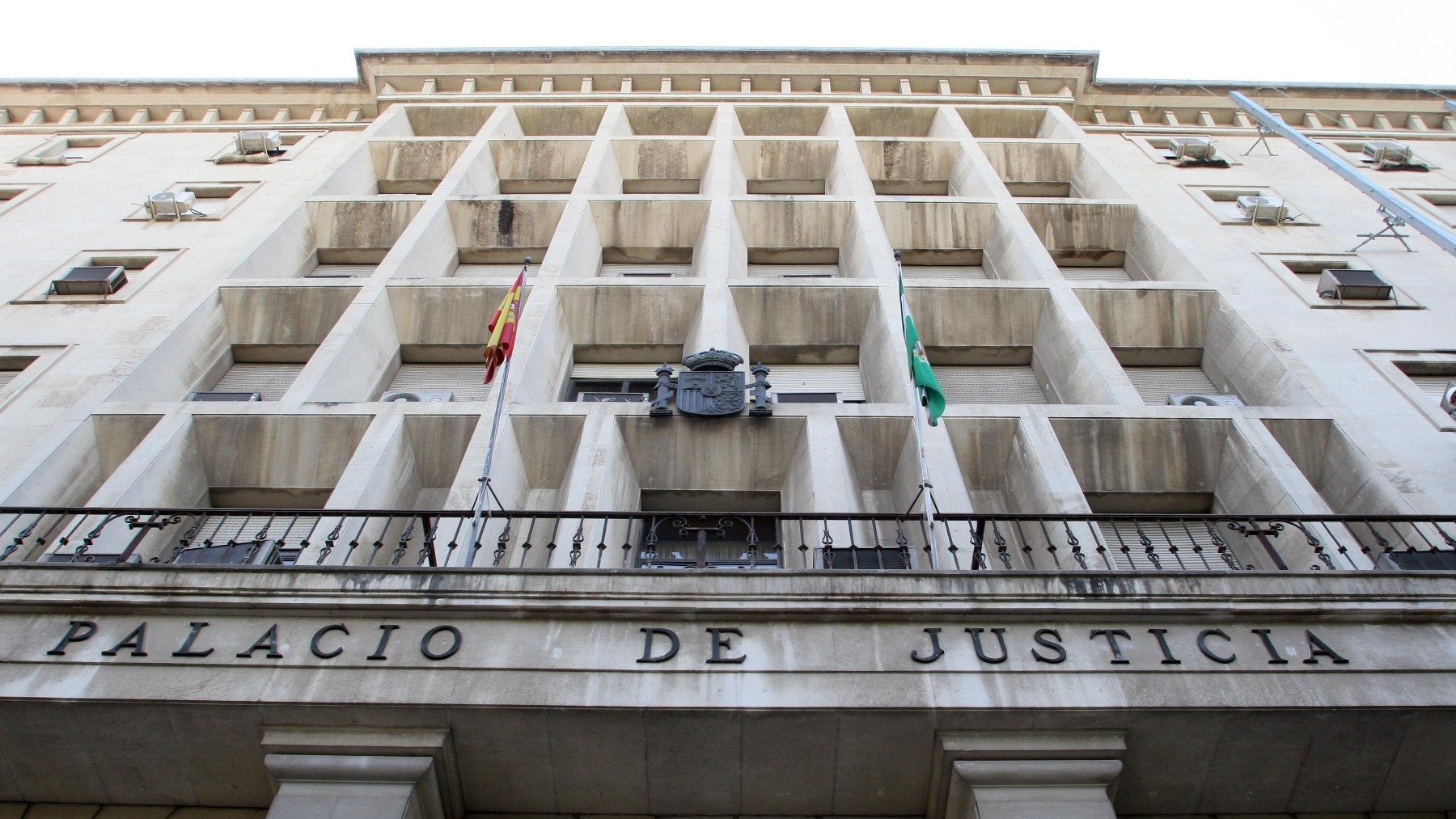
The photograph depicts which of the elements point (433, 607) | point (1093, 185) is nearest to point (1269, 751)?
point (433, 607)

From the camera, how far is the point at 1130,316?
1878 cm

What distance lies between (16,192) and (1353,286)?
29108 millimetres

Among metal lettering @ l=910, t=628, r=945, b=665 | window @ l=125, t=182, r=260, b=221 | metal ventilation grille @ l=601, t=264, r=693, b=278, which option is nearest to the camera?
metal lettering @ l=910, t=628, r=945, b=665

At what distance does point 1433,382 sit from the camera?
17109mm

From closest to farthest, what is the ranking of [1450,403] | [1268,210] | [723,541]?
[1450,403]
[723,541]
[1268,210]

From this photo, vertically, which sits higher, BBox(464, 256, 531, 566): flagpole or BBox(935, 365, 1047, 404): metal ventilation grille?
BBox(464, 256, 531, 566): flagpole

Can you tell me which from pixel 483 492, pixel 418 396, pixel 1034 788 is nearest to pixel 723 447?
pixel 483 492

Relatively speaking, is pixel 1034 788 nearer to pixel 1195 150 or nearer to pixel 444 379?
pixel 444 379

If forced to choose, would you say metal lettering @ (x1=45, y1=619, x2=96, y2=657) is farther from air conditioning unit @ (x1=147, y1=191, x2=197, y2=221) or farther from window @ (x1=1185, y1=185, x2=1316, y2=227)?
window @ (x1=1185, y1=185, x2=1316, y2=227)

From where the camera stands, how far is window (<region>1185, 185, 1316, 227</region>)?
2208 centimetres

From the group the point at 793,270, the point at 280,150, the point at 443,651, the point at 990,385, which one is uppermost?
the point at 280,150

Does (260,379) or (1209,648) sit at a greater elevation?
(1209,648)

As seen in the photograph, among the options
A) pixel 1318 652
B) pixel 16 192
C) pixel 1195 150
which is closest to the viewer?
pixel 1318 652

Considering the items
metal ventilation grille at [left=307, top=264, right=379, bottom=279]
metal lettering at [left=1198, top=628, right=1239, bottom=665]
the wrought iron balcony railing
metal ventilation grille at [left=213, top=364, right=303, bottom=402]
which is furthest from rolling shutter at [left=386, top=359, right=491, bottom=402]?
metal lettering at [left=1198, top=628, right=1239, bottom=665]
